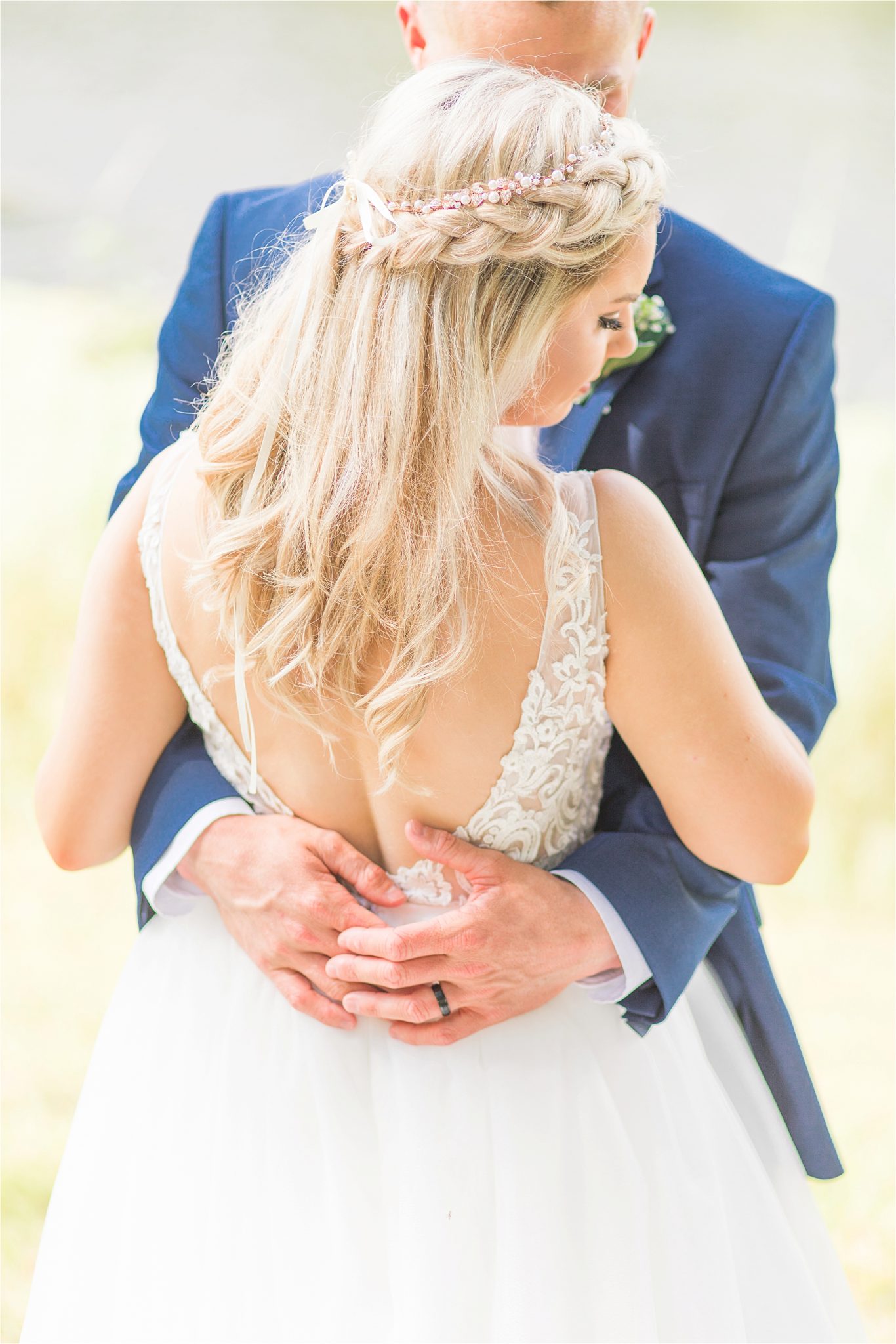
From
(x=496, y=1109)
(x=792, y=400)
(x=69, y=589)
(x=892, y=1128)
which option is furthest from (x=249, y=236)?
(x=892, y=1128)

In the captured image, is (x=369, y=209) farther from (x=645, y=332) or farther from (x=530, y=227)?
(x=645, y=332)

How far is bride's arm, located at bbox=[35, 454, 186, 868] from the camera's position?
1242 millimetres

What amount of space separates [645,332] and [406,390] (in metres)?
0.71

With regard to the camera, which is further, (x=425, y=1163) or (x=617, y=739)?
(x=617, y=739)

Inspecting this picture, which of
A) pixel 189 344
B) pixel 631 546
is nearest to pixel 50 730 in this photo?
pixel 189 344

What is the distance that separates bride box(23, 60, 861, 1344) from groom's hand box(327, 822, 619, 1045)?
2cm

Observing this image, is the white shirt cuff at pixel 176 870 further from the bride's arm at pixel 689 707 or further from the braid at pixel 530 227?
the braid at pixel 530 227

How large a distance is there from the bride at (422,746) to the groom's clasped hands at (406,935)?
0.02 m

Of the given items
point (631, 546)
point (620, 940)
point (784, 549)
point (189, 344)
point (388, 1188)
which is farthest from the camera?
point (189, 344)

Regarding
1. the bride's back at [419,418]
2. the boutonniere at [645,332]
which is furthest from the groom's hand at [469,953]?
the boutonniere at [645,332]

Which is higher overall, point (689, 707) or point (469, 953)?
point (689, 707)

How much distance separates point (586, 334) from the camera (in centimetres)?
111

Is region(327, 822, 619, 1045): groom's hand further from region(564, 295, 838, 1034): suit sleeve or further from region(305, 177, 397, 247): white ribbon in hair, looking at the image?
region(305, 177, 397, 247): white ribbon in hair

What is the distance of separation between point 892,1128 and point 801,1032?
1.58 ft
